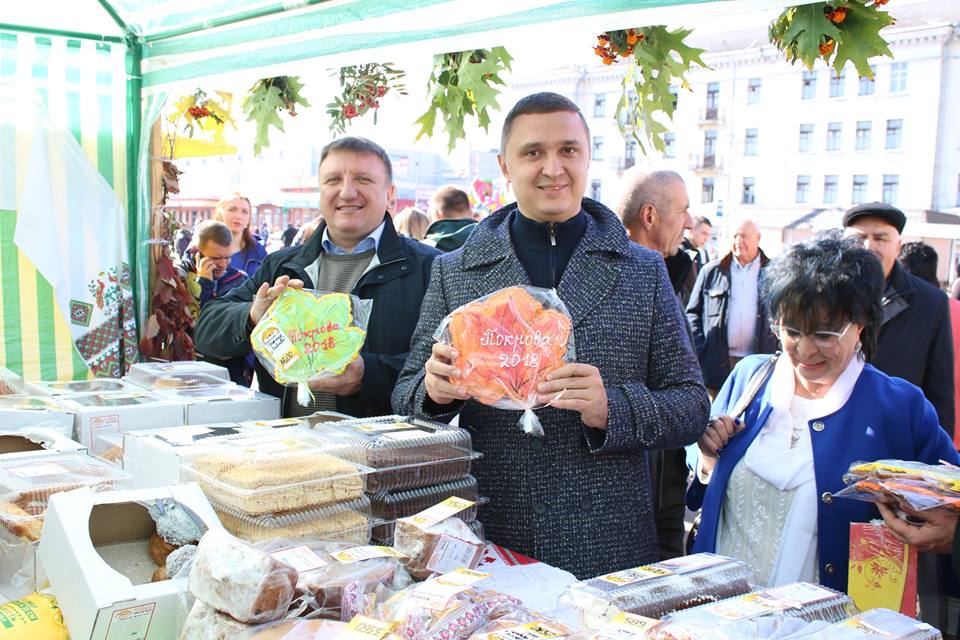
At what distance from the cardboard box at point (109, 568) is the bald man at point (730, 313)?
5244 mm

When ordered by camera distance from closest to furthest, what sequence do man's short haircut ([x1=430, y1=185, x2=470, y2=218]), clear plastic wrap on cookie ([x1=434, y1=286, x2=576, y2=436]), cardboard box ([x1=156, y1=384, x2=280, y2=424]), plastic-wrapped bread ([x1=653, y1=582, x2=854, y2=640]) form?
plastic-wrapped bread ([x1=653, y1=582, x2=854, y2=640]) < clear plastic wrap on cookie ([x1=434, y1=286, x2=576, y2=436]) < cardboard box ([x1=156, y1=384, x2=280, y2=424]) < man's short haircut ([x1=430, y1=185, x2=470, y2=218])

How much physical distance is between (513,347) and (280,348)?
784mm

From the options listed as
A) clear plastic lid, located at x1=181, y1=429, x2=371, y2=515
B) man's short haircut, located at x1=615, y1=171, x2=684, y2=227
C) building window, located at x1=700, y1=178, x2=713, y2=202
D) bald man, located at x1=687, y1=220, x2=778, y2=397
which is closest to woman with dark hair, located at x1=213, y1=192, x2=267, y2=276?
bald man, located at x1=687, y1=220, x2=778, y2=397

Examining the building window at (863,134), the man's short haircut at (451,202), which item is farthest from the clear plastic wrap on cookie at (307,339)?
the building window at (863,134)

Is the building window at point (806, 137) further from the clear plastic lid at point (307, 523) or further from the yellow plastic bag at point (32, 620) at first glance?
the yellow plastic bag at point (32, 620)

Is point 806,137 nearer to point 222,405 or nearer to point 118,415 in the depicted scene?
point 222,405

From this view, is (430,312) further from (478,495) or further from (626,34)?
(626,34)

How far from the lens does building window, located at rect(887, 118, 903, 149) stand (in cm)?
3531

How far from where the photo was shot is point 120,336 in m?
4.12

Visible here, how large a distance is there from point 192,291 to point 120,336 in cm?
46

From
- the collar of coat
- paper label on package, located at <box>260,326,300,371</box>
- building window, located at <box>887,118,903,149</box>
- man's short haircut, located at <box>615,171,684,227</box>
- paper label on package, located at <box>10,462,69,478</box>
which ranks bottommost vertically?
paper label on package, located at <box>10,462,69,478</box>

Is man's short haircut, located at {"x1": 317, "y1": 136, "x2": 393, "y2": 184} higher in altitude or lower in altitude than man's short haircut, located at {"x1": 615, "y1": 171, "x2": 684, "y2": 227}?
higher

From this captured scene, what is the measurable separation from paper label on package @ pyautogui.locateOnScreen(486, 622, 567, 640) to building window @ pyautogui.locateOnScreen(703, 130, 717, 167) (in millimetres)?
44552

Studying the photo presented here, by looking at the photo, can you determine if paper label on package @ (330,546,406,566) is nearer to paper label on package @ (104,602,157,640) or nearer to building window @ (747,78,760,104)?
paper label on package @ (104,602,157,640)
